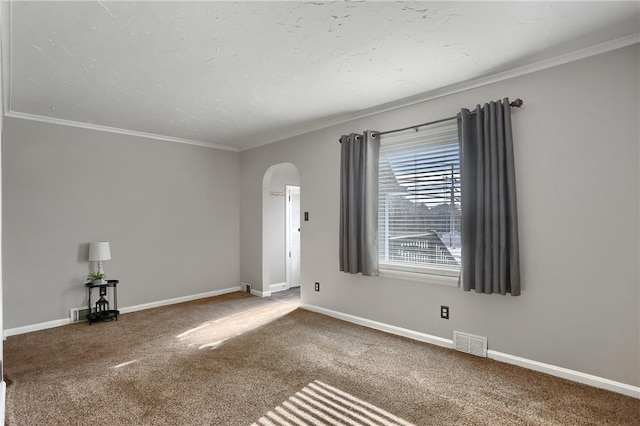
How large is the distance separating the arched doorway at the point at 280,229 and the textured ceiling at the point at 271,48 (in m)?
2.18

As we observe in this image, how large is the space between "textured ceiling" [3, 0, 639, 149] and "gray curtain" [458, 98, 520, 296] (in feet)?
1.47

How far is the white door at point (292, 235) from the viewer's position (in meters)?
6.13

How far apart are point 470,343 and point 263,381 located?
1.85 m

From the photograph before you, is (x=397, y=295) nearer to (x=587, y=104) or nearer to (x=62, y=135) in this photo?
(x=587, y=104)

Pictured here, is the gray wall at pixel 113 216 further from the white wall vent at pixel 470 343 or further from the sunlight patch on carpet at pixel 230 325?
the white wall vent at pixel 470 343

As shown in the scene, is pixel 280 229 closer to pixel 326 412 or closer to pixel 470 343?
pixel 470 343

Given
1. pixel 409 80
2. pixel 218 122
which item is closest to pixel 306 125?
pixel 218 122

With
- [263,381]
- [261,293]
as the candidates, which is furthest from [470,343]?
[261,293]

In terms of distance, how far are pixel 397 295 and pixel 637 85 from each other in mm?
2577

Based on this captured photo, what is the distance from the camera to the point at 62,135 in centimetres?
417

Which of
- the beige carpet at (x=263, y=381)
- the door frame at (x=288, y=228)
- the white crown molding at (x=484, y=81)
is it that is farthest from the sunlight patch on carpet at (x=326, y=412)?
the door frame at (x=288, y=228)

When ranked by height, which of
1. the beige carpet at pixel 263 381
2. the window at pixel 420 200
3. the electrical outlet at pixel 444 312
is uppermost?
the window at pixel 420 200

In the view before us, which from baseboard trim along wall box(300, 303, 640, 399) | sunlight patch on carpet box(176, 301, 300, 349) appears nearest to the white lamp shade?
sunlight patch on carpet box(176, 301, 300, 349)

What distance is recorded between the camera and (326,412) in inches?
90.1
